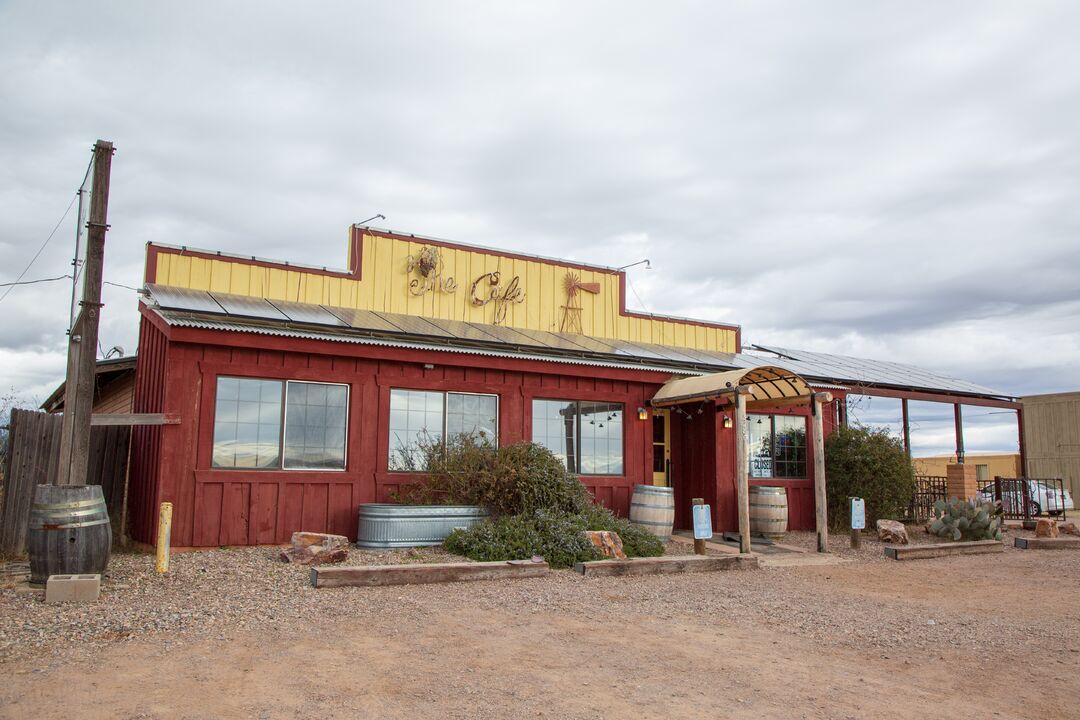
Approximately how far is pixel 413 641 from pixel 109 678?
202 centimetres

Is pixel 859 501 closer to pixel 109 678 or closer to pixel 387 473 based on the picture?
pixel 387 473

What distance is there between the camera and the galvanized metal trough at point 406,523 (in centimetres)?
1033

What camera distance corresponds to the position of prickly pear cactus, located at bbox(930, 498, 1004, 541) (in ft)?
44.3

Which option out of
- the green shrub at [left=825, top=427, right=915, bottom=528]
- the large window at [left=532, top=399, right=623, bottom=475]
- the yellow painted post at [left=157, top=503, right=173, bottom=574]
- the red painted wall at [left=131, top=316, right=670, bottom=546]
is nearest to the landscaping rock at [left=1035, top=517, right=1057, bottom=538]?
the green shrub at [left=825, top=427, right=915, bottom=528]

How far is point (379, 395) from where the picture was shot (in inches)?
456

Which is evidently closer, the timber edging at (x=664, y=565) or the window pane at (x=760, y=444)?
the timber edging at (x=664, y=565)

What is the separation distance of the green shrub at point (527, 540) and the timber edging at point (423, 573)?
508 mm

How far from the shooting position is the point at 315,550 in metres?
9.14

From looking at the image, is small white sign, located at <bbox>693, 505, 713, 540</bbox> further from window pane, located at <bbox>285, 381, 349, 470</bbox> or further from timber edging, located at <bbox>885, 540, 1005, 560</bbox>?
window pane, located at <bbox>285, 381, 349, 470</bbox>

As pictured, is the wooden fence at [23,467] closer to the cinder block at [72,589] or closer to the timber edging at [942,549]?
the cinder block at [72,589]

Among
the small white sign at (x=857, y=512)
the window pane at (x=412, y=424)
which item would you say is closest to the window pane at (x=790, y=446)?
the small white sign at (x=857, y=512)

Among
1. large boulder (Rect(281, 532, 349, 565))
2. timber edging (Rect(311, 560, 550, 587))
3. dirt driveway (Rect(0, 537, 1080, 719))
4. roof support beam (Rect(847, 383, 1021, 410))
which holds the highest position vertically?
roof support beam (Rect(847, 383, 1021, 410))

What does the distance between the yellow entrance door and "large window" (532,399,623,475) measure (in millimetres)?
1122

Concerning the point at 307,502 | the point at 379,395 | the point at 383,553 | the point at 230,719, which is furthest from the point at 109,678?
the point at 379,395
